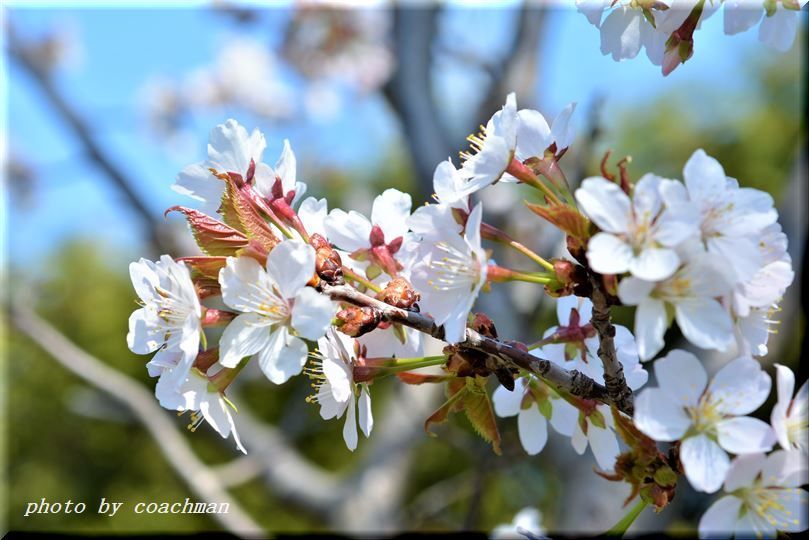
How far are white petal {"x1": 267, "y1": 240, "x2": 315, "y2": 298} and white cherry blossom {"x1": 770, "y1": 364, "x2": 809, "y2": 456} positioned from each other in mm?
278

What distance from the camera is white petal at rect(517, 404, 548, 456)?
54 centimetres

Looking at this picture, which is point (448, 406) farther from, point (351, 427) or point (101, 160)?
point (101, 160)

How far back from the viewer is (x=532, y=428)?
0.54 m

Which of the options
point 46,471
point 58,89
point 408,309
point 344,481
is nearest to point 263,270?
point 408,309

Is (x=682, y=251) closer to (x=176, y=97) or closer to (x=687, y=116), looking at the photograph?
(x=176, y=97)

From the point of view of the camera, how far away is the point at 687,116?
26.1ft

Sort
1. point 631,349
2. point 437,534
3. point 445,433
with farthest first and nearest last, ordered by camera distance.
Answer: point 437,534
point 445,433
point 631,349

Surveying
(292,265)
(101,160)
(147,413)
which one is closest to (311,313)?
(292,265)

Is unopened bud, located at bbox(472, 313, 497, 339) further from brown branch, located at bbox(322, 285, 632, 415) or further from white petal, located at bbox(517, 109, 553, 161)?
white petal, located at bbox(517, 109, 553, 161)

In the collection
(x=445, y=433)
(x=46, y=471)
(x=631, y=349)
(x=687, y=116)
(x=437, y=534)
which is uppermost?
(x=631, y=349)

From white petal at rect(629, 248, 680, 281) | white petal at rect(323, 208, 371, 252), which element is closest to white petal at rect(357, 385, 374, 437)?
white petal at rect(323, 208, 371, 252)

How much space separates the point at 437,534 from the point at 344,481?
681mm

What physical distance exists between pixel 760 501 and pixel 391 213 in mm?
295

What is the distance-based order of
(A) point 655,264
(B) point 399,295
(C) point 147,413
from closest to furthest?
(A) point 655,264 < (B) point 399,295 < (C) point 147,413
